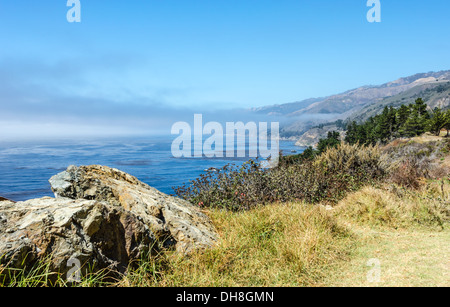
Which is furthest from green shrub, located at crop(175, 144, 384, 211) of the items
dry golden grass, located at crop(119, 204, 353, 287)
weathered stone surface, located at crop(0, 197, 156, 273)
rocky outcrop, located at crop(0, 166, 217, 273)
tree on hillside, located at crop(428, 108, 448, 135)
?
tree on hillside, located at crop(428, 108, 448, 135)

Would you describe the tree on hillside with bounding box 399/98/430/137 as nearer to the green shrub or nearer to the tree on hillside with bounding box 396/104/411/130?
the tree on hillside with bounding box 396/104/411/130

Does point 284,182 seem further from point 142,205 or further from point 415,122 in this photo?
point 415,122

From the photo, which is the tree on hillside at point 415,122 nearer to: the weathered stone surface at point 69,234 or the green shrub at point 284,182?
the green shrub at point 284,182

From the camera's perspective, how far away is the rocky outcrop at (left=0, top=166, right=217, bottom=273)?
268 cm

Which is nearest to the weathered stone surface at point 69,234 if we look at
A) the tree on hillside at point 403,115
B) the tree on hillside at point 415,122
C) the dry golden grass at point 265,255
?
the dry golden grass at point 265,255

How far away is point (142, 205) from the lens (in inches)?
159

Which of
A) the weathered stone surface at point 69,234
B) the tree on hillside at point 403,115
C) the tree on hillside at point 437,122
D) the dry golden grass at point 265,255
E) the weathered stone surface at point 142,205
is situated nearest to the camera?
the weathered stone surface at point 69,234

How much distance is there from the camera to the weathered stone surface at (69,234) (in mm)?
2631

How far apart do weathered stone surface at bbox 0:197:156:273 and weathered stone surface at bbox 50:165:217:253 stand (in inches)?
17.1

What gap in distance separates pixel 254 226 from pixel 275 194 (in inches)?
108

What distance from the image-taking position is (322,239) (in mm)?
4332

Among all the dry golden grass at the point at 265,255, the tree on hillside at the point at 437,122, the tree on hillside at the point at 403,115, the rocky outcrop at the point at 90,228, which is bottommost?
the dry golden grass at the point at 265,255
